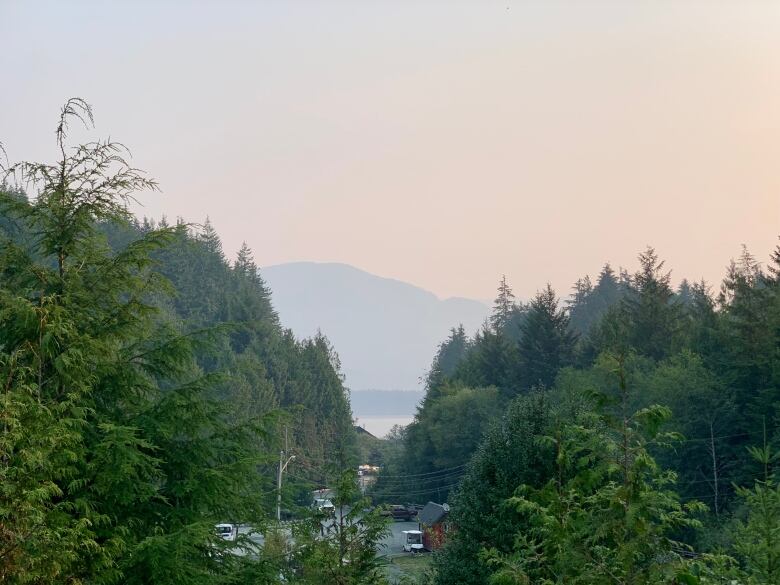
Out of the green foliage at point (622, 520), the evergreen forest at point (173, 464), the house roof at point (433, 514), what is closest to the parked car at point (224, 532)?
the evergreen forest at point (173, 464)

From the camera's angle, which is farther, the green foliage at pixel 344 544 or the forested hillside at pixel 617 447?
the green foliage at pixel 344 544

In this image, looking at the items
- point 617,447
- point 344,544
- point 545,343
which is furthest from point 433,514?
point 617,447

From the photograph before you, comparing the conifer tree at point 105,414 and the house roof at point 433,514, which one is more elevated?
the conifer tree at point 105,414

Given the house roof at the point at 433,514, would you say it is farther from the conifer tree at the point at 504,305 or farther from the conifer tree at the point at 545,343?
the conifer tree at the point at 504,305

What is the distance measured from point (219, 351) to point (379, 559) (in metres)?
3.27

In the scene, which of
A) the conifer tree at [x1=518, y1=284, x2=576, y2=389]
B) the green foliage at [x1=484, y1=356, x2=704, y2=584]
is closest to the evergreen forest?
the green foliage at [x1=484, y1=356, x2=704, y2=584]

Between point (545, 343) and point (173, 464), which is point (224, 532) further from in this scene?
point (545, 343)

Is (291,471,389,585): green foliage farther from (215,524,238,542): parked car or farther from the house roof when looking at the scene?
the house roof

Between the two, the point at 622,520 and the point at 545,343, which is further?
the point at 545,343

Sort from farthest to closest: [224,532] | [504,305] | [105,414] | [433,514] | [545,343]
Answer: [504,305], [545,343], [433,514], [224,532], [105,414]

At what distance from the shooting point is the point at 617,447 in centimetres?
616

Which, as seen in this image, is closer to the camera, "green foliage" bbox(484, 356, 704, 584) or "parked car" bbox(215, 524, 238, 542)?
"green foliage" bbox(484, 356, 704, 584)

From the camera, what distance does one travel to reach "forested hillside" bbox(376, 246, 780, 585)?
6.18 m

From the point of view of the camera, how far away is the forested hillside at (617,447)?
618cm
